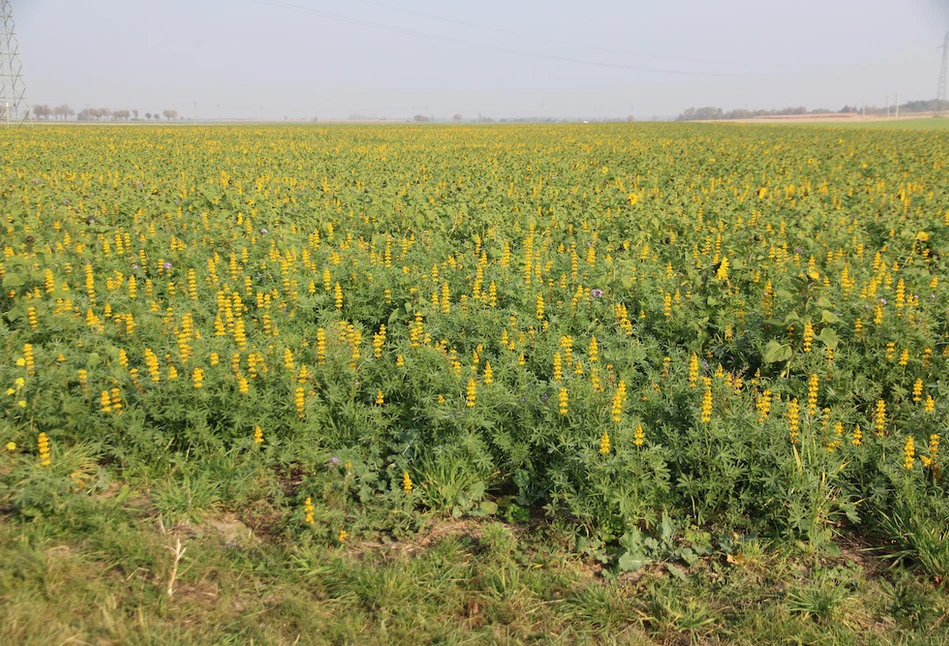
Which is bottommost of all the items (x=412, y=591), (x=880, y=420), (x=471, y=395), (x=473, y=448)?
(x=412, y=591)

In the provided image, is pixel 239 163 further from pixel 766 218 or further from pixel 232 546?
pixel 232 546


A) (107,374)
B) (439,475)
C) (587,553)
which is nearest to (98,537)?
(107,374)

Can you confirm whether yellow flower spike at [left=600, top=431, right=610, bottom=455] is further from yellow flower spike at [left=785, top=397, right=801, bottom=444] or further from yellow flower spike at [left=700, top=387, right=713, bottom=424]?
yellow flower spike at [left=785, top=397, right=801, bottom=444]

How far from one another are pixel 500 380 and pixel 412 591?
1668 millimetres

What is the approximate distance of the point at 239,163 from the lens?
1841 centimetres

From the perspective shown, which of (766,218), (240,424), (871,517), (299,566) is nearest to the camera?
(299,566)

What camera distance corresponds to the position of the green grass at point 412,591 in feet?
8.98

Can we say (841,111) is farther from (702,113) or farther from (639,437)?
(639,437)

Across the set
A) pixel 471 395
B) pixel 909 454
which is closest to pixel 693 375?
pixel 909 454

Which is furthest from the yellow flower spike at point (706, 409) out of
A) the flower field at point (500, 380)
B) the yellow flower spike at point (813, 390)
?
the yellow flower spike at point (813, 390)

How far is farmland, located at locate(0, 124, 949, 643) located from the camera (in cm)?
294

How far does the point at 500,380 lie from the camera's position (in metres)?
4.38

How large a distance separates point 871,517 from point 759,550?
702 mm

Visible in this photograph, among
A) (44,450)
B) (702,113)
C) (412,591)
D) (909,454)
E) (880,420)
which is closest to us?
(412,591)
